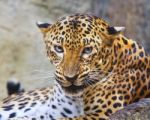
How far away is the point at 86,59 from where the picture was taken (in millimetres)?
8312

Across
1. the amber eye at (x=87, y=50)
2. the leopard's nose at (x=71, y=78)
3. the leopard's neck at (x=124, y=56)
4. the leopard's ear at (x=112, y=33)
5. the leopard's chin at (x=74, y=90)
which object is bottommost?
the leopard's chin at (x=74, y=90)

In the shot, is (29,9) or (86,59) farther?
(29,9)

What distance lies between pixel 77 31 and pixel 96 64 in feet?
1.32

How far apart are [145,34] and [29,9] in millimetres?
1963

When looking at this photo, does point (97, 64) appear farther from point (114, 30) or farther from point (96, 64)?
point (114, 30)

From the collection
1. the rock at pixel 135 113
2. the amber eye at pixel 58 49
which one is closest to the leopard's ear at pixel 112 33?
the amber eye at pixel 58 49

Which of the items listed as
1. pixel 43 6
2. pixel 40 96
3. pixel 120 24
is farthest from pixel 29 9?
pixel 40 96

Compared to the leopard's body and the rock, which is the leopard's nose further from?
the rock

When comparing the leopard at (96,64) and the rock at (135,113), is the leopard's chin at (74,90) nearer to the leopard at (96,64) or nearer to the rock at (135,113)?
the leopard at (96,64)

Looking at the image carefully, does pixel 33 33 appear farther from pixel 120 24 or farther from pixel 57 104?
pixel 57 104

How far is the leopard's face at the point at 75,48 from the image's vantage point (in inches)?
322

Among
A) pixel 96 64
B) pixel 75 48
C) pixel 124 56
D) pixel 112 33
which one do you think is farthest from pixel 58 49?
pixel 124 56

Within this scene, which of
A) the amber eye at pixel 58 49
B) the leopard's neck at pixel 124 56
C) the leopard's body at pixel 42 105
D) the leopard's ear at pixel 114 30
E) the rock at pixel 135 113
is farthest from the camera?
the leopard's body at pixel 42 105

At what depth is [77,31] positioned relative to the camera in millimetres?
8359
